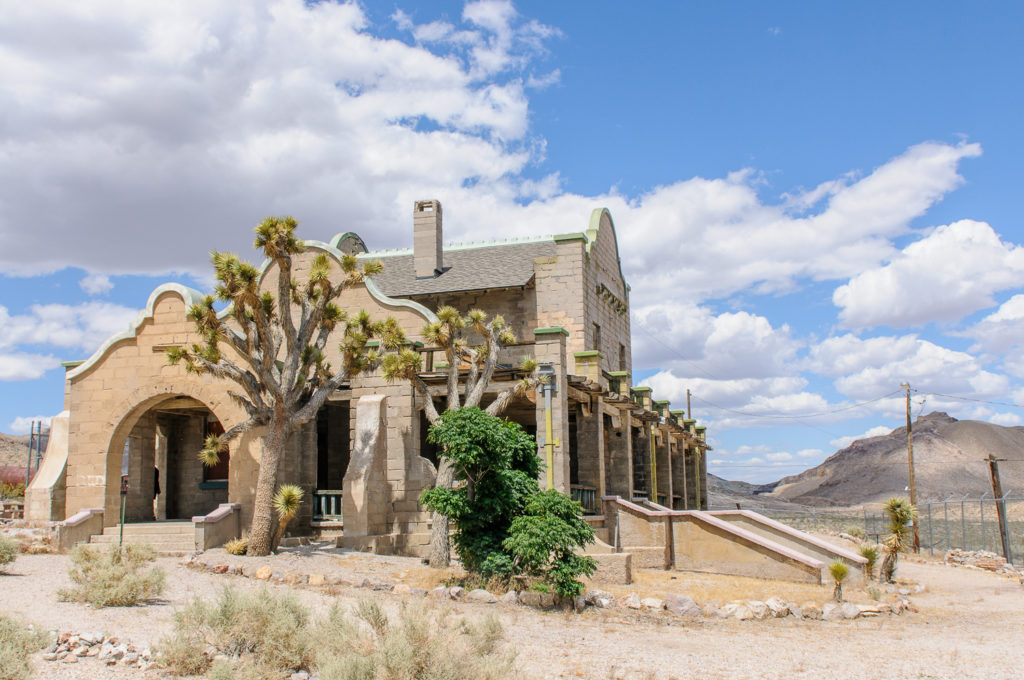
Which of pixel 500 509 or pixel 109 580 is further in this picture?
pixel 500 509

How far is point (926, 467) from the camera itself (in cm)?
9012

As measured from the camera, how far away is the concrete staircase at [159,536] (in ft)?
64.0

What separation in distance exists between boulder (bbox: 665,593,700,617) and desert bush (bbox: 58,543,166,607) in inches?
320

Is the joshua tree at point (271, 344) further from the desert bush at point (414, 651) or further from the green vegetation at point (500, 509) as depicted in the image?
the desert bush at point (414, 651)

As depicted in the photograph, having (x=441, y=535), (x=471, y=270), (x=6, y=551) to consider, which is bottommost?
(x=441, y=535)

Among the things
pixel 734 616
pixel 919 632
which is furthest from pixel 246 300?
pixel 919 632

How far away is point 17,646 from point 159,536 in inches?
505

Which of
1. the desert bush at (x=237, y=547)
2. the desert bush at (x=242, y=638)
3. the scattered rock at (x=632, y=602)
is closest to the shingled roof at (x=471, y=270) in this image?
the desert bush at (x=237, y=547)

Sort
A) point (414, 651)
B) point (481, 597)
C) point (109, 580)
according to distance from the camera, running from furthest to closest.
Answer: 1. point (481, 597)
2. point (109, 580)
3. point (414, 651)

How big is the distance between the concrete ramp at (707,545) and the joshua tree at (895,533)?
5.85 ft

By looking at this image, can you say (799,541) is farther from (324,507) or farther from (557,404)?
(324,507)

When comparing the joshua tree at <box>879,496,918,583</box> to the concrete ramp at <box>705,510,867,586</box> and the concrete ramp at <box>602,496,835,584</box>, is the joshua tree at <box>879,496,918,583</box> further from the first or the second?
the concrete ramp at <box>602,496,835,584</box>

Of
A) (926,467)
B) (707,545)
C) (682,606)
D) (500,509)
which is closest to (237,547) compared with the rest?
(500,509)

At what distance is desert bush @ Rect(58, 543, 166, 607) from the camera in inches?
466
